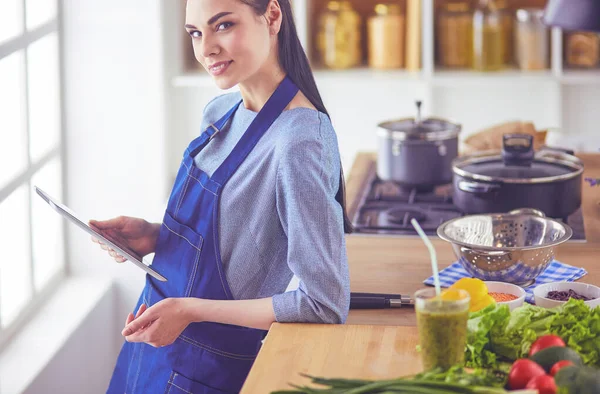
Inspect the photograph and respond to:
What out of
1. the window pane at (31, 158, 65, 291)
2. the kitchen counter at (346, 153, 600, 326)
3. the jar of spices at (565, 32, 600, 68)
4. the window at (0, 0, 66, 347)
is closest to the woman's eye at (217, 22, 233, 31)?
the kitchen counter at (346, 153, 600, 326)

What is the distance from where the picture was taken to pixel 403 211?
272cm

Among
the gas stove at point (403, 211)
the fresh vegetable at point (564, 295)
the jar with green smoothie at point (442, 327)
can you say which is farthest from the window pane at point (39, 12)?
the jar with green smoothie at point (442, 327)

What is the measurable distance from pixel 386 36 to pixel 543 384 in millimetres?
3208

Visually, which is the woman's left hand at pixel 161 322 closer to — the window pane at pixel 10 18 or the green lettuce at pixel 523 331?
the green lettuce at pixel 523 331

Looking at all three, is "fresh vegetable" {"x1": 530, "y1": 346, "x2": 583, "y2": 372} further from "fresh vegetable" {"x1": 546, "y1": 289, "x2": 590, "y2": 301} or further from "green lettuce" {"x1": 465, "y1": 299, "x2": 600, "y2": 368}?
"fresh vegetable" {"x1": 546, "y1": 289, "x2": 590, "y2": 301}

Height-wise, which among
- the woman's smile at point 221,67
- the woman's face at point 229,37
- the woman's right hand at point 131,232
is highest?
the woman's face at point 229,37

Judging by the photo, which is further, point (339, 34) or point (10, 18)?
point (339, 34)

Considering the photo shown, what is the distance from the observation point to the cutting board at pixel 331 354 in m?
1.58

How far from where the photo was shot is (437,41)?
14.9 feet

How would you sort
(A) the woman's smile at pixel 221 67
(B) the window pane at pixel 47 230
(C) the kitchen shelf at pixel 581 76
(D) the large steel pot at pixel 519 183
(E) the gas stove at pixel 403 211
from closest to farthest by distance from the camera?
(A) the woman's smile at pixel 221 67, (D) the large steel pot at pixel 519 183, (E) the gas stove at pixel 403 211, (B) the window pane at pixel 47 230, (C) the kitchen shelf at pixel 581 76

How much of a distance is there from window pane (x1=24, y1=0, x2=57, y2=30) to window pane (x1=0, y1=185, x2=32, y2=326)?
63 centimetres

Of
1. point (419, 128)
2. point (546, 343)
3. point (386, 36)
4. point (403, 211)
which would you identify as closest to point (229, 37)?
point (546, 343)

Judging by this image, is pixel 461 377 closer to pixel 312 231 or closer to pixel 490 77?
pixel 312 231

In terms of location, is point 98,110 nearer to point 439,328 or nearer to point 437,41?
point 437,41
